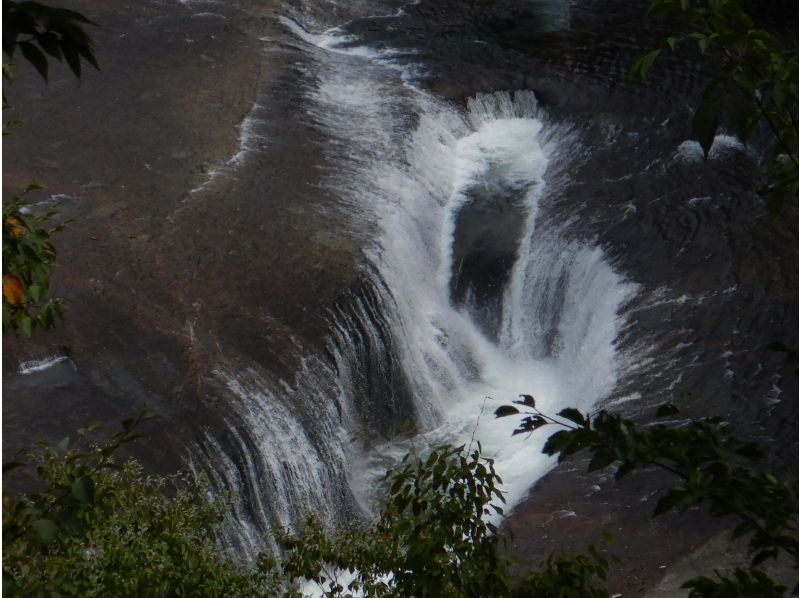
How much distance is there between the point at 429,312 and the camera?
457 inches

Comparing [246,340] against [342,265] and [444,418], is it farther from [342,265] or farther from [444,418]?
[444,418]

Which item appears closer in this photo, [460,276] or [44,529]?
[44,529]

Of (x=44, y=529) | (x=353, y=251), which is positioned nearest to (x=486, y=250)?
(x=353, y=251)

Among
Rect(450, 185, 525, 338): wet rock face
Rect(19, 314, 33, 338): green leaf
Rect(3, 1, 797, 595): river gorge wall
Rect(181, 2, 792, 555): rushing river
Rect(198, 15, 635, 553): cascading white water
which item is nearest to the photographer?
Rect(19, 314, 33, 338): green leaf

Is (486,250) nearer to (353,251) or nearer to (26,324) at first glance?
(353,251)

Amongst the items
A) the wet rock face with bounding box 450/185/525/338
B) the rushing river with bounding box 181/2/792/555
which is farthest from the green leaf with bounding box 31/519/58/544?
the wet rock face with bounding box 450/185/525/338

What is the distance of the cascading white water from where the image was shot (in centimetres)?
891

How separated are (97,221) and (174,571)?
6912mm

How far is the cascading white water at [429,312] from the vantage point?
8.91 m

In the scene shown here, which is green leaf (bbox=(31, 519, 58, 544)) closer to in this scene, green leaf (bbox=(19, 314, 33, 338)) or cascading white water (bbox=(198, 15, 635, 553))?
green leaf (bbox=(19, 314, 33, 338))

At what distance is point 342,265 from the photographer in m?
10.4

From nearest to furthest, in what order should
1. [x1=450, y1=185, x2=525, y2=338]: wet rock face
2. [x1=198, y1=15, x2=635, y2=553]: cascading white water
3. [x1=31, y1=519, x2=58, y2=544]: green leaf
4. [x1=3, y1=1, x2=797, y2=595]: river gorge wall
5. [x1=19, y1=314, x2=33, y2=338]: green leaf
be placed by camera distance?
[x1=31, y1=519, x2=58, y2=544]: green leaf < [x1=19, y1=314, x2=33, y2=338]: green leaf < [x1=3, y1=1, x2=797, y2=595]: river gorge wall < [x1=198, y1=15, x2=635, y2=553]: cascading white water < [x1=450, y1=185, x2=525, y2=338]: wet rock face

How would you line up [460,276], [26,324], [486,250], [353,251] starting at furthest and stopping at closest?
[486,250] → [460,276] → [353,251] → [26,324]

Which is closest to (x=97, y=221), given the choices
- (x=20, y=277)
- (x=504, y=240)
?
(x=504, y=240)
